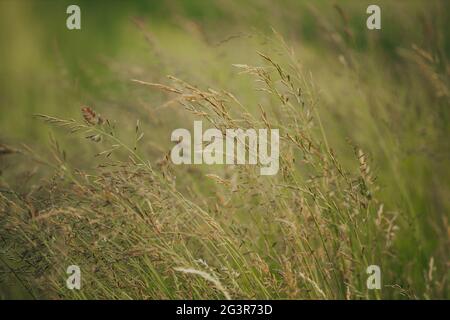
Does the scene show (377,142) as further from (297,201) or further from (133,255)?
(133,255)

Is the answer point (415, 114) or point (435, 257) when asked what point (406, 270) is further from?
point (415, 114)

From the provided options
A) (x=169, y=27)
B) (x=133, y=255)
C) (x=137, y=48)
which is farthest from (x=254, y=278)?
(x=169, y=27)

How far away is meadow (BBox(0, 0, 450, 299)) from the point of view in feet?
5.63

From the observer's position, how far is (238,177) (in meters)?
2.30

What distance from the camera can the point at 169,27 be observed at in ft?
19.2

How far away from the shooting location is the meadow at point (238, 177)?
172cm

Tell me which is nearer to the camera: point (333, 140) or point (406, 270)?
point (406, 270)

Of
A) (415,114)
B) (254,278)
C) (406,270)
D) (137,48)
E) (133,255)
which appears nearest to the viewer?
(133,255)

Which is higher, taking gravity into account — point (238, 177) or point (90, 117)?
point (90, 117)

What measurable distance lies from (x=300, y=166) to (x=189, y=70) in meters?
0.73

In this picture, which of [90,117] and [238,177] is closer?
[90,117]
